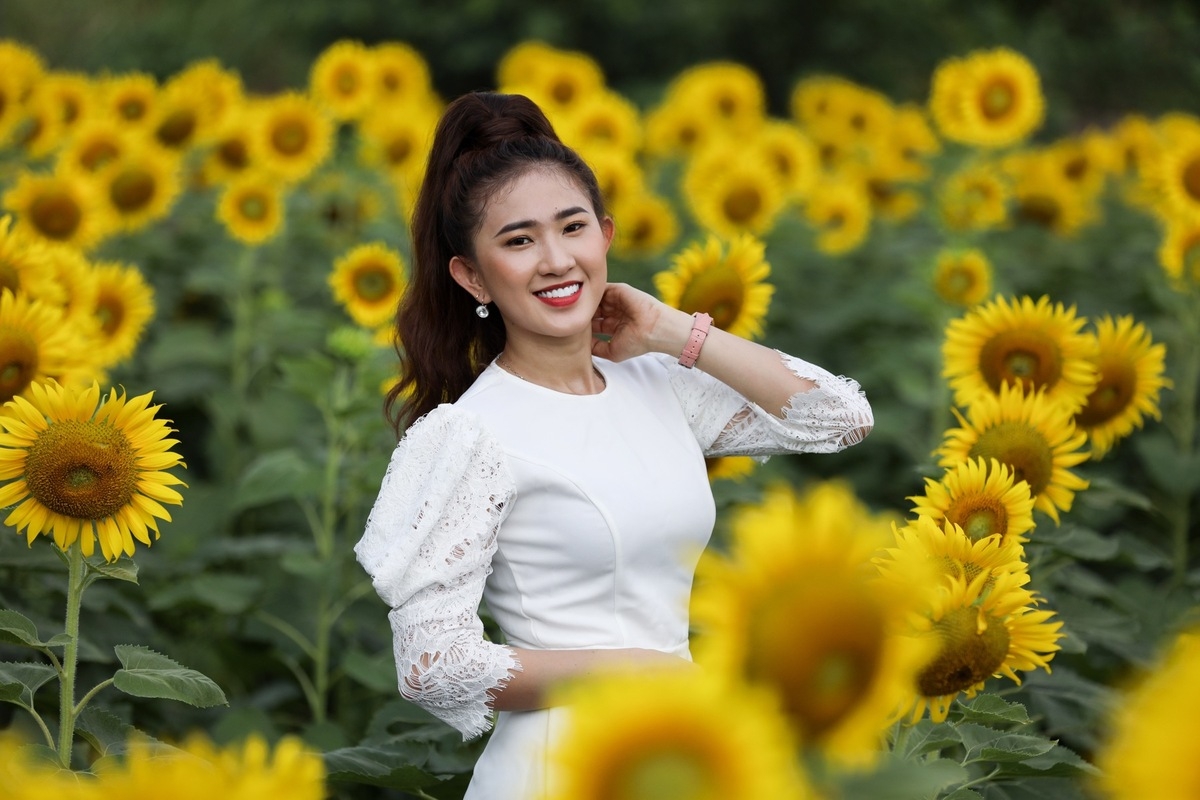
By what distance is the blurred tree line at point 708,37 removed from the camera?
36.8 ft

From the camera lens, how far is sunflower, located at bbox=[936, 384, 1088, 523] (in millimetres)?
2486

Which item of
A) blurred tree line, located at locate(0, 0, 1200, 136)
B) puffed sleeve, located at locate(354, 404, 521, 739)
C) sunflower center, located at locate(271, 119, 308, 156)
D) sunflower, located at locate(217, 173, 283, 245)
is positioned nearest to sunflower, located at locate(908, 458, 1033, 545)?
puffed sleeve, located at locate(354, 404, 521, 739)

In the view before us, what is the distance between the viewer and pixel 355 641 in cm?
347

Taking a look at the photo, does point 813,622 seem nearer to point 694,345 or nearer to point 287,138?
point 694,345

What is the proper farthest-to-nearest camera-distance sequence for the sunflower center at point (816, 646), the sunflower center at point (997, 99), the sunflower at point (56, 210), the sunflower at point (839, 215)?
the sunflower at point (839, 215) → the sunflower center at point (997, 99) → the sunflower at point (56, 210) → the sunflower center at point (816, 646)

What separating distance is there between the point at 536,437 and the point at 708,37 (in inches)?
390

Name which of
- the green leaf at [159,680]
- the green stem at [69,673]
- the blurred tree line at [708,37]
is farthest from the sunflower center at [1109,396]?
the blurred tree line at [708,37]

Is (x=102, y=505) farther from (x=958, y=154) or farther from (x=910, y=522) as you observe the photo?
(x=958, y=154)

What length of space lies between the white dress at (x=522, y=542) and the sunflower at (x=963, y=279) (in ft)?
5.64

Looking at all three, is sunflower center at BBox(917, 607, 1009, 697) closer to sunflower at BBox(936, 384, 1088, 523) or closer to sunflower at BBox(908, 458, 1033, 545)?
sunflower at BBox(908, 458, 1033, 545)

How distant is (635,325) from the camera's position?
2398 mm

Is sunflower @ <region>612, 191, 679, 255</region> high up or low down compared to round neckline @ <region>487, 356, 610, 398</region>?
up

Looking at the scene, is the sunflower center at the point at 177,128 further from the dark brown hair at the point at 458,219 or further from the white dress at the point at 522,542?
the white dress at the point at 522,542

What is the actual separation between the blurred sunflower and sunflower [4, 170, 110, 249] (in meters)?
1.81
